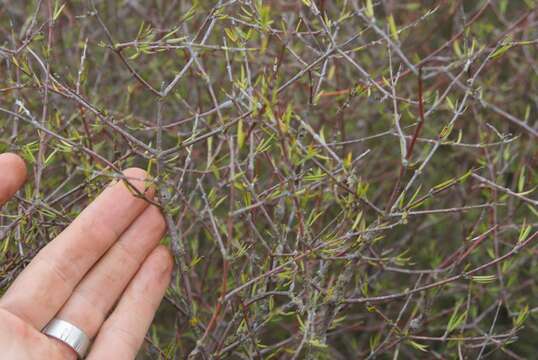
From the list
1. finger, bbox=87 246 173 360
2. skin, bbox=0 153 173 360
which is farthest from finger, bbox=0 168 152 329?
finger, bbox=87 246 173 360

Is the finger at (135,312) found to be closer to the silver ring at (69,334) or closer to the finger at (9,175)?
the silver ring at (69,334)

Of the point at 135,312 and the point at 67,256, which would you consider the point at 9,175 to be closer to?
the point at 67,256

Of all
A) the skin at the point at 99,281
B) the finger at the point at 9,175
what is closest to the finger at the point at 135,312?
the skin at the point at 99,281

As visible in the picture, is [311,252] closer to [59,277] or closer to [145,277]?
[145,277]

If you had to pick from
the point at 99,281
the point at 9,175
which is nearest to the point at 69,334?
the point at 99,281

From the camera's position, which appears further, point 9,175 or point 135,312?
point 135,312
